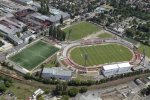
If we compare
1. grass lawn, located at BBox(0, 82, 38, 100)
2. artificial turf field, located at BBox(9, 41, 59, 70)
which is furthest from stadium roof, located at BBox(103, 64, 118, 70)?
grass lawn, located at BBox(0, 82, 38, 100)

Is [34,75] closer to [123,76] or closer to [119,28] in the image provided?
[123,76]

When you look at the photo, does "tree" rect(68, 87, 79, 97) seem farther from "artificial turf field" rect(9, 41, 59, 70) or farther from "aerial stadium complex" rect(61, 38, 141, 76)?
"artificial turf field" rect(9, 41, 59, 70)

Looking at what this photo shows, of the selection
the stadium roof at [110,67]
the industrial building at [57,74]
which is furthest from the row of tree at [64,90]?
the stadium roof at [110,67]

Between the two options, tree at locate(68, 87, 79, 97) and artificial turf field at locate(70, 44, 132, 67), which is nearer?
tree at locate(68, 87, 79, 97)

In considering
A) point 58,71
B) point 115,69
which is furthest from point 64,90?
point 115,69

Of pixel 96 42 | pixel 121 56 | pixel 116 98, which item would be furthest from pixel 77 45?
pixel 116 98

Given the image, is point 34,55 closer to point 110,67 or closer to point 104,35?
point 110,67
